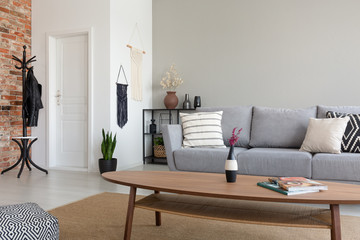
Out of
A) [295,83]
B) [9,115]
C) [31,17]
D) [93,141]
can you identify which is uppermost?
[31,17]

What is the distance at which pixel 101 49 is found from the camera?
4.63 m

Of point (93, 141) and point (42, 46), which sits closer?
point (93, 141)

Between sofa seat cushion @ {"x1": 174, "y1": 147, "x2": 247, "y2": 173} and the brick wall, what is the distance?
8.90ft

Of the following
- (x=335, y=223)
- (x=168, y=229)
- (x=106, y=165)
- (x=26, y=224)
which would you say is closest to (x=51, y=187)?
(x=106, y=165)

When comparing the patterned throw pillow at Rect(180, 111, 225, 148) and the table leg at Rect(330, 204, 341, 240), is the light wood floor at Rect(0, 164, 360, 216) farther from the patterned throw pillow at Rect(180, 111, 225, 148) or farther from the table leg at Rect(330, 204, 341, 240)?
the table leg at Rect(330, 204, 341, 240)

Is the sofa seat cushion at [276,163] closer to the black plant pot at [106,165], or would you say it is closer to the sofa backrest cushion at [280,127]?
the sofa backrest cushion at [280,127]

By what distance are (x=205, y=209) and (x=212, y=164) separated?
1410mm

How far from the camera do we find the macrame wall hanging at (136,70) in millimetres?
5121

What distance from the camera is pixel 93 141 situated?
464cm

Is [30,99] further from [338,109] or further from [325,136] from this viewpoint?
[338,109]

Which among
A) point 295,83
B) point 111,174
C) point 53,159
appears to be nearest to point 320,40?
point 295,83

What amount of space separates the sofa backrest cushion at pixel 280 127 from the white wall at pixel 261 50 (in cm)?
123

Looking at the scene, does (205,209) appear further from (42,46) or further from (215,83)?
(42,46)

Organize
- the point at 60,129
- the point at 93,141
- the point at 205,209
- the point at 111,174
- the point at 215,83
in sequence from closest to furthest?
1. the point at 205,209
2. the point at 111,174
3. the point at 93,141
4. the point at 60,129
5. the point at 215,83
